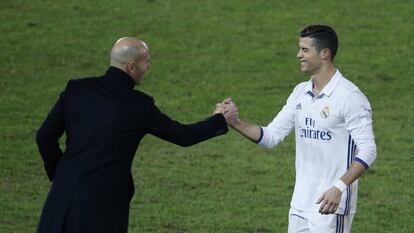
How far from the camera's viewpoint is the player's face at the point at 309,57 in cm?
936

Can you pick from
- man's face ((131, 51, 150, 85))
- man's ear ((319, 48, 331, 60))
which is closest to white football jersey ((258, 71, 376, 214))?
man's ear ((319, 48, 331, 60))

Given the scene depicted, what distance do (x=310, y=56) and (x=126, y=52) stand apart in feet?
5.19

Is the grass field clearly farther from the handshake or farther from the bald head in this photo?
the bald head

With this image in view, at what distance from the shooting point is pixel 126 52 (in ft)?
28.2

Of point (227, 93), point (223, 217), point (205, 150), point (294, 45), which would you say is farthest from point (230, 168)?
point (294, 45)

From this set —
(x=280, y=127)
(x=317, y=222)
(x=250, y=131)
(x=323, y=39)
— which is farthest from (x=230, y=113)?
(x=317, y=222)

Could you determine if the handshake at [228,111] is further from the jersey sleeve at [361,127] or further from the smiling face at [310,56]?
the jersey sleeve at [361,127]

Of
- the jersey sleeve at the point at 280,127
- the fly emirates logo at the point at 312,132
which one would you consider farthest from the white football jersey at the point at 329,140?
the jersey sleeve at the point at 280,127

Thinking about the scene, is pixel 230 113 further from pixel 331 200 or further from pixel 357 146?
pixel 331 200

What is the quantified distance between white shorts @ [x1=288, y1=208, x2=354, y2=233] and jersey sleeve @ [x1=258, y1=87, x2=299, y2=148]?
659 millimetres

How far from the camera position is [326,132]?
30.3 ft

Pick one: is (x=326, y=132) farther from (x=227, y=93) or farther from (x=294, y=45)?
(x=294, y=45)

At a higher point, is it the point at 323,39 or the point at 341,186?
the point at 323,39

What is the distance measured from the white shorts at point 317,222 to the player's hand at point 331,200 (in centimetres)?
39
